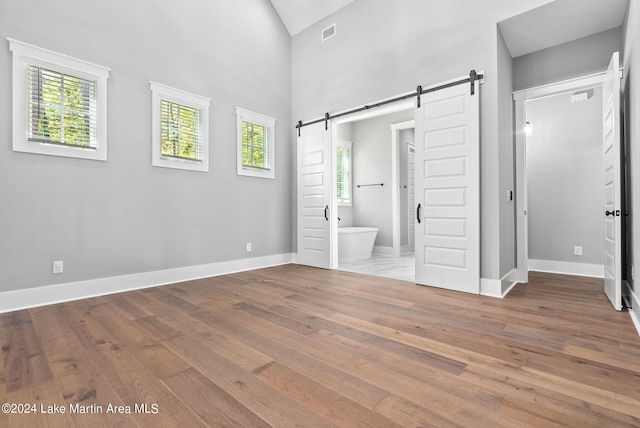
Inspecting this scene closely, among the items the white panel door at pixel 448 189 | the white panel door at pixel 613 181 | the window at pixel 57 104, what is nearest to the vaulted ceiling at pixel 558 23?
the white panel door at pixel 613 181

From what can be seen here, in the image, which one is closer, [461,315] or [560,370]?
[560,370]

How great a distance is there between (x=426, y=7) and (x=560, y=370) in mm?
4061

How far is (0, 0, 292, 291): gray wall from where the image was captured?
2.96 m

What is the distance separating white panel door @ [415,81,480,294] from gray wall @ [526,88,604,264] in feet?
7.32

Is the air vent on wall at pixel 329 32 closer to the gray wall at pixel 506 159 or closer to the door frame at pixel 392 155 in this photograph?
the door frame at pixel 392 155

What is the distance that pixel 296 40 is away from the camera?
5.50 metres

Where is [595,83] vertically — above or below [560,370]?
above

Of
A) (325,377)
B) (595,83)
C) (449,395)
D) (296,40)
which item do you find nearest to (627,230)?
(595,83)

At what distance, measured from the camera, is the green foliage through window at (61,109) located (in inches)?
119

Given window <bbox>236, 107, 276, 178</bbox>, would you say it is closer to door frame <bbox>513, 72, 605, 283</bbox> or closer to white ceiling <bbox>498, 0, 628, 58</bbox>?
white ceiling <bbox>498, 0, 628, 58</bbox>

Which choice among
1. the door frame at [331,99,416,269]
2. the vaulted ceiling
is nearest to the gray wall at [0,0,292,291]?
the door frame at [331,99,416,269]

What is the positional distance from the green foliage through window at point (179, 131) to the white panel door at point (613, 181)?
4628mm

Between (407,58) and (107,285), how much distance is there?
14.9ft

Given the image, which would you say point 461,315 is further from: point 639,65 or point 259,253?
point 259,253
